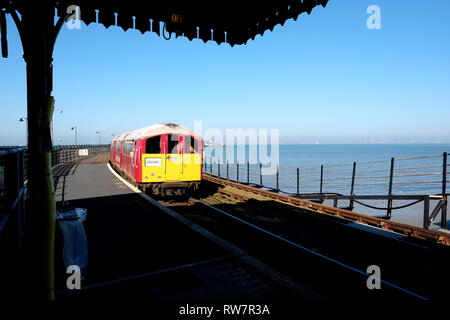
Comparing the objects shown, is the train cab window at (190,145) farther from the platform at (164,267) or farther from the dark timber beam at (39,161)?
the dark timber beam at (39,161)

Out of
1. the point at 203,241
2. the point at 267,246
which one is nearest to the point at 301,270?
the point at 267,246

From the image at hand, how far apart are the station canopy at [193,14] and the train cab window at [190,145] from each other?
599 cm

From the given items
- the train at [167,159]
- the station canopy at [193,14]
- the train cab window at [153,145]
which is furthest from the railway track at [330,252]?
the station canopy at [193,14]

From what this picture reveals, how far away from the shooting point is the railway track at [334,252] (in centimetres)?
496

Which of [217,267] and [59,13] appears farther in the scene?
[59,13]

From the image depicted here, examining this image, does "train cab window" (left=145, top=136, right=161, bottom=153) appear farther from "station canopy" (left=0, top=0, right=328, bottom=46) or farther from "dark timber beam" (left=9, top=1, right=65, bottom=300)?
"dark timber beam" (left=9, top=1, right=65, bottom=300)

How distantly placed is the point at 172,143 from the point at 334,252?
27.0 ft

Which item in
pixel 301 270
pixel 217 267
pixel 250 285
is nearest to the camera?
pixel 250 285

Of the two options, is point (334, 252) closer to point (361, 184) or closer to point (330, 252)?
point (330, 252)

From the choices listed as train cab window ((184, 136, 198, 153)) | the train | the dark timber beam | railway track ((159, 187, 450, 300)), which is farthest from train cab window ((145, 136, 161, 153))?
the dark timber beam

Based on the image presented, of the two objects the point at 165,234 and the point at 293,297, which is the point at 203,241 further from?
the point at 293,297

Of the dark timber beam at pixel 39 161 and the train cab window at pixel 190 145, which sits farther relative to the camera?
the train cab window at pixel 190 145

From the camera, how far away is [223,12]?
6773 millimetres
